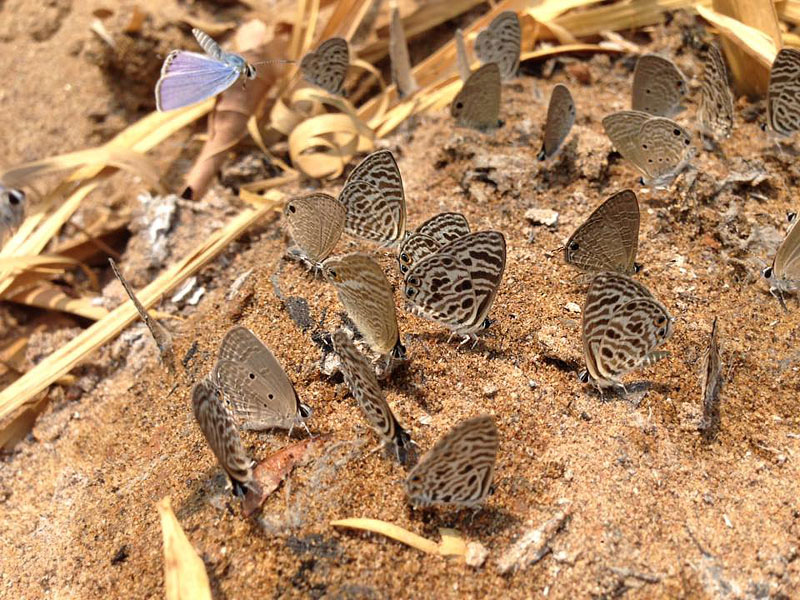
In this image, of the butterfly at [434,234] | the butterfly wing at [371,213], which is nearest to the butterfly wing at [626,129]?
the butterfly at [434,234]

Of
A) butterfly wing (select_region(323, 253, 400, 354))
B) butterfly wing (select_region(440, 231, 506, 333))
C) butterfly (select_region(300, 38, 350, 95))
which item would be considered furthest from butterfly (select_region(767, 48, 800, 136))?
butterfly wing (select_region(323, 253, 400, 354))

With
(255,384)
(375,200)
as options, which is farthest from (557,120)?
(255,384)

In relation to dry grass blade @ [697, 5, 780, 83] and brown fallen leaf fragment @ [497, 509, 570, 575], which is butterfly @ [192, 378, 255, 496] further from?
dry grass blade @ [697, 5, 780, 83]

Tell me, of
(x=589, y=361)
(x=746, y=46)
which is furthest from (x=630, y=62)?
(x=589, y=361)

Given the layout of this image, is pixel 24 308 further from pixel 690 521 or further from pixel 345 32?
pixel 690 521

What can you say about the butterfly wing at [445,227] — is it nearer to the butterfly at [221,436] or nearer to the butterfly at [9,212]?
the butterfly at [221,436]
